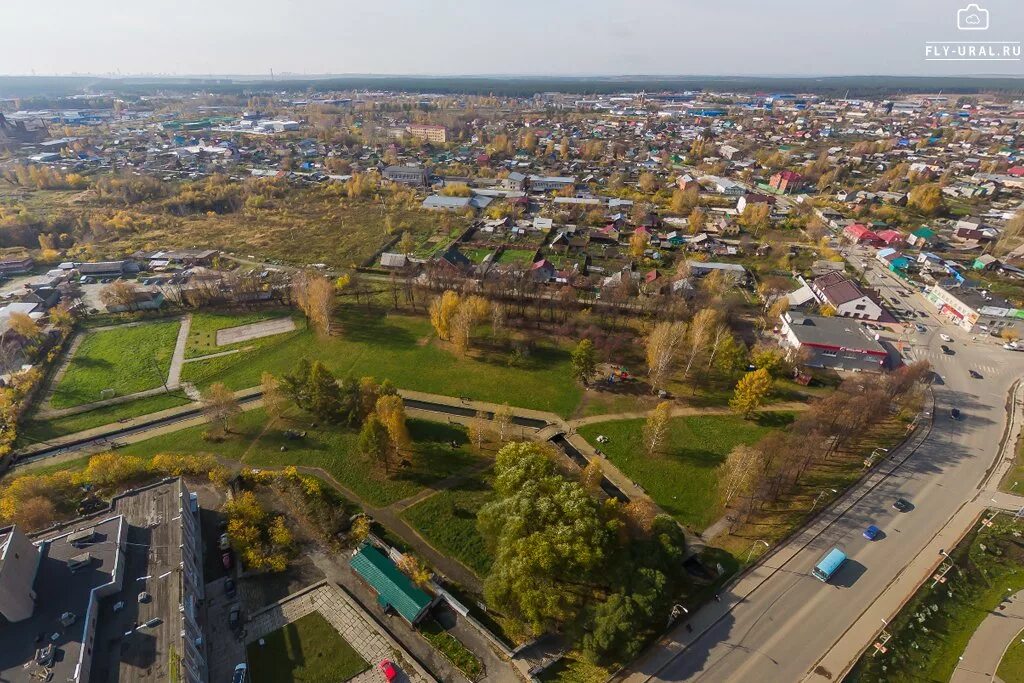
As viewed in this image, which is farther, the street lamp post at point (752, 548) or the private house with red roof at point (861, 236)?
the private house with red roof at point (861, 236)

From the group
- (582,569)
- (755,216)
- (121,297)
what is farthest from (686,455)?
(755,216)

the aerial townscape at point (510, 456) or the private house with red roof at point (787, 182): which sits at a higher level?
the private house with red roof at point (787, 182)

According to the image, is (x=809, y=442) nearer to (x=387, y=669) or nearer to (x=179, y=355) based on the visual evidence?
(x=387, y=669)

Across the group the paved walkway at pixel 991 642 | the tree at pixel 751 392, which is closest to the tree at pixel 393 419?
the tree at pixel 751 392

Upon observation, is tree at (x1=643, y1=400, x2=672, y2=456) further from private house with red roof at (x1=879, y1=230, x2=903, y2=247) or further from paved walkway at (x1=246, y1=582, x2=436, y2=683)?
private house with red roof at (x1=879, y1=230, x2=903, y2=247)

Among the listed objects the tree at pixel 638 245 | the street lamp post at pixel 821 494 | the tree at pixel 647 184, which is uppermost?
the tree at pixel 647 184

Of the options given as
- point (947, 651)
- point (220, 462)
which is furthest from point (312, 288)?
point (947, 651)

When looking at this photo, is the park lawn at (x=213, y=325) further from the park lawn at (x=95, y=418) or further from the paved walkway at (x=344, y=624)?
the paved walkway at (x=344, y=624)
